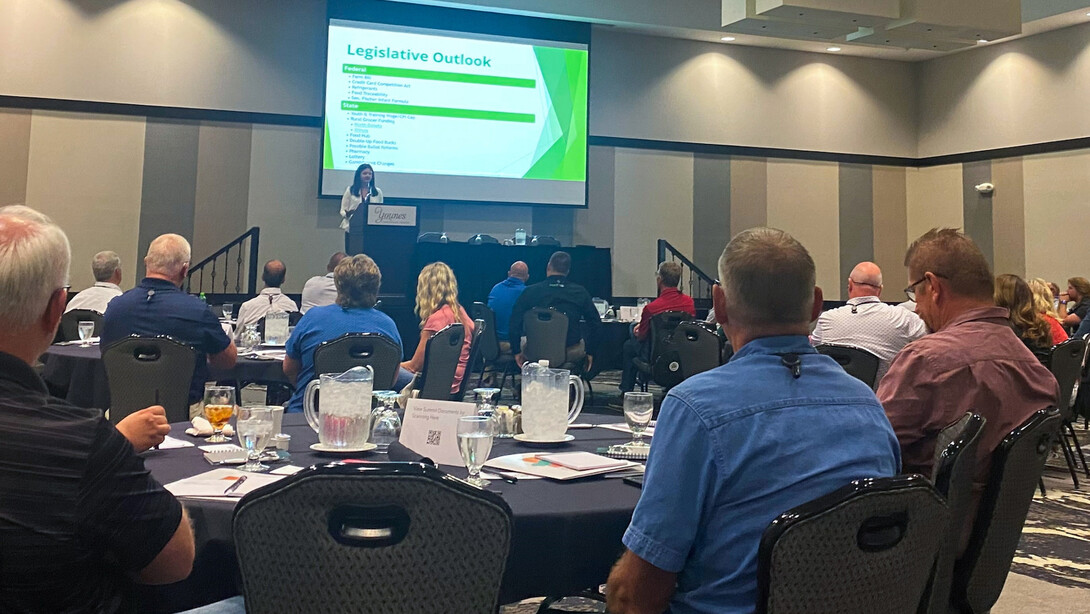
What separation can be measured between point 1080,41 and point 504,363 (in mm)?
8565

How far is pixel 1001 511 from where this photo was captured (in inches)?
74.7

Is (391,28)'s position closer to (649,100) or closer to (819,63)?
(649,100)

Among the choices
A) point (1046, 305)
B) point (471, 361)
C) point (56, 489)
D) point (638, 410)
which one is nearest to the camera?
point (56, 489)

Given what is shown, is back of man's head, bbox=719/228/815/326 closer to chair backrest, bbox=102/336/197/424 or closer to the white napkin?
the white napkin

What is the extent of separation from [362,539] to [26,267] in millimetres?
665

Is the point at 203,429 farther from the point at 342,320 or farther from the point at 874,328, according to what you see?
the point at 874,328

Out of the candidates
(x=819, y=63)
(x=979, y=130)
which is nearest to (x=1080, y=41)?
(x=979, y=130)

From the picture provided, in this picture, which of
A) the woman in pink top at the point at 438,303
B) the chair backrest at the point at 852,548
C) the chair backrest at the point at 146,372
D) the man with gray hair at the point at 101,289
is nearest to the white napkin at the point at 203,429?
the chair backrest at the point at 146,372

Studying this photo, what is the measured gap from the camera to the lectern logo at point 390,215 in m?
8.12

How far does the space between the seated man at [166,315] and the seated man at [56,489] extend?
103 inches

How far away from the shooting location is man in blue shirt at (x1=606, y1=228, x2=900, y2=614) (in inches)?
53.6

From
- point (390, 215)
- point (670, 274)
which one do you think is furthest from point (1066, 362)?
point (390, 215)

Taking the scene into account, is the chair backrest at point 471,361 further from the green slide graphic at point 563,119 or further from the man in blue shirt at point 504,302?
the green slide graphic at point 563,119

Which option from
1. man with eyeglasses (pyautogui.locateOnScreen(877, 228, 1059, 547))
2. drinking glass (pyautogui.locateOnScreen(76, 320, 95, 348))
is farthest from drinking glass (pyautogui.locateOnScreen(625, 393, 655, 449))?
drinking glass (pyautogui.locateOnScreen(76, 320, 95, 348))
